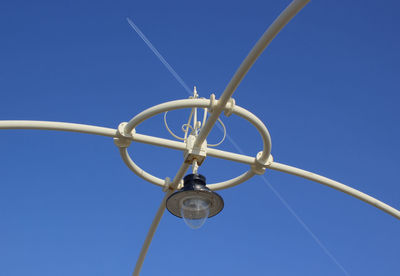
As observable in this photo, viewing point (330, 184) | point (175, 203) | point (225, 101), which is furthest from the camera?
point (330, 184)

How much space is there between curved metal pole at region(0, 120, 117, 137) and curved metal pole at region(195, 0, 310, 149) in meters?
1.37

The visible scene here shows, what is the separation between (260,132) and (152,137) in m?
1.50

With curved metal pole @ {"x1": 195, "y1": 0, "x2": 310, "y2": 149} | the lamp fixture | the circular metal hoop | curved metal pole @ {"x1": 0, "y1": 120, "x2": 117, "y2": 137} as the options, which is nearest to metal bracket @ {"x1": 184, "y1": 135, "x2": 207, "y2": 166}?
curved metal pole @ {"x1": 195, "y1": 0, "x2": 310, "y2": 149}

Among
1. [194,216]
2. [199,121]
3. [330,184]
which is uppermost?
[199,121]

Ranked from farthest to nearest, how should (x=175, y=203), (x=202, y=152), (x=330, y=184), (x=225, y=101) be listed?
(x=330, y=184)
(x=202, y=152)
(x=175, y=203)
(x=225, y=101)

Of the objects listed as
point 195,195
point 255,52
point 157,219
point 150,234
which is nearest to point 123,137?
point 195,195

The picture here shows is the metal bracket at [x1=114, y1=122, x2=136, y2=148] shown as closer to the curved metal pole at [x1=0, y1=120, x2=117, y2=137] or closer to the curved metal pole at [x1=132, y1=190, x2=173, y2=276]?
the curved metal pole at [x1=0, y1=120, x2=117, y2=137]

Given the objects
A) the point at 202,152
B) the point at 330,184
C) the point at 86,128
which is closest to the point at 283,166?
the point at 330,184

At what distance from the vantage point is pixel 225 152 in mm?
7527

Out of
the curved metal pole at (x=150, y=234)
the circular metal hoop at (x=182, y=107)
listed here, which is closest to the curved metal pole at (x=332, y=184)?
the circular metal hoop at (x=182, y=107)

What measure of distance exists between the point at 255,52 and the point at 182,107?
158cm

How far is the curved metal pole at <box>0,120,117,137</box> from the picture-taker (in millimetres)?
6645

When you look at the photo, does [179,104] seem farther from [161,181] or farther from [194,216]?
[161,181]

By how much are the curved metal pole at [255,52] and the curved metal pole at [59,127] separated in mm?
1367
